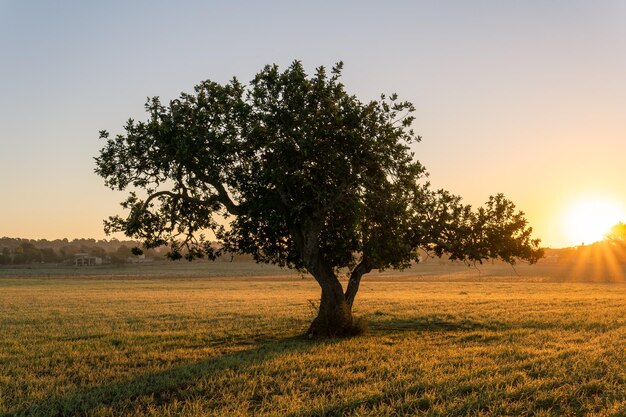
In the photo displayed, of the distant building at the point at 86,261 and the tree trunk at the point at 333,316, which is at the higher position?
the tree trunk at the point at 333,316

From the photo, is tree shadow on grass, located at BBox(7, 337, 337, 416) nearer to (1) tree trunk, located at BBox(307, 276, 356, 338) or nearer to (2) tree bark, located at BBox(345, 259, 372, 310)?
(1) tree trunk, located at BBox(307, 276, 356, 338)

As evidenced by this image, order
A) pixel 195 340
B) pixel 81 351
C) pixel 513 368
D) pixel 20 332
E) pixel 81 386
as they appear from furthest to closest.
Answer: pixel 20 332 → pixel 195 340 → pixel 81 351 → pixel 513 368 → pixel 81 386

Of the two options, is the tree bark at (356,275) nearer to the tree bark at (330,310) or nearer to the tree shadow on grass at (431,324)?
the tree bark at (330,310)

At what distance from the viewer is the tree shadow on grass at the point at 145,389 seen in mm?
11852

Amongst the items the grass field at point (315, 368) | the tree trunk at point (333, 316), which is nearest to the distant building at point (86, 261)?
the grass field at point (315, 368)

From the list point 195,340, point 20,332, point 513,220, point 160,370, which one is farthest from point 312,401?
point 20,332

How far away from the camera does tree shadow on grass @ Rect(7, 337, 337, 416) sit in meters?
11.9

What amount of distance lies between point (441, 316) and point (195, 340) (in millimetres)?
15496

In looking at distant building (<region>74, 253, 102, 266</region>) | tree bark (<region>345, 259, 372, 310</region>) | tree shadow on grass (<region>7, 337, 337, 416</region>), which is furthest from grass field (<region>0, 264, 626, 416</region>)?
distant building (<region>74, 253, 102, 266</region>)

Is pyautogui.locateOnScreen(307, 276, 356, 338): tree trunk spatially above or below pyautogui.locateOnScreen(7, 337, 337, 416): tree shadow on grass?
above

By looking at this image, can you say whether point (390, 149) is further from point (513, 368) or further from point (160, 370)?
point (160, 370)

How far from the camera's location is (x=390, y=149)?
21.3 metres

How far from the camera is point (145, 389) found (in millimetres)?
13367

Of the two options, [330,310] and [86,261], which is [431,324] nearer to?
[330,310]
